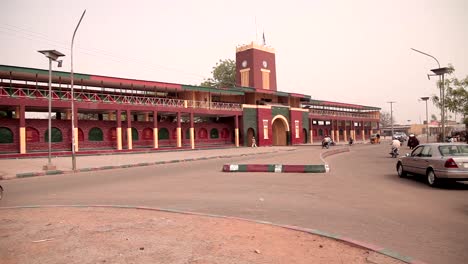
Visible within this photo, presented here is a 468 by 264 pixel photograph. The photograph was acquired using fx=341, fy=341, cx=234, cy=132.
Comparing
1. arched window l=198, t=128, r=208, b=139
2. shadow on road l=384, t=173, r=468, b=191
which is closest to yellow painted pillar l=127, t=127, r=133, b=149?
arched window l=198, t=128, r=208, b=139

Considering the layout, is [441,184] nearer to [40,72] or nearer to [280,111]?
[40,72]

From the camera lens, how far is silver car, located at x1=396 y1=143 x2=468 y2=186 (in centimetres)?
1012

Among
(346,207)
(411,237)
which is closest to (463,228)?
(411,237)

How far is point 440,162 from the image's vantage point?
10461mm

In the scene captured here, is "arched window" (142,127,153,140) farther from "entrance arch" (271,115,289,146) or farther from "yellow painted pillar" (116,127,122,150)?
"entrance arch" (271,115,289,146)

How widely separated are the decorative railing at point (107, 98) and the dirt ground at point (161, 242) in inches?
930

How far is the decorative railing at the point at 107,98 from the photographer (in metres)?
27.1

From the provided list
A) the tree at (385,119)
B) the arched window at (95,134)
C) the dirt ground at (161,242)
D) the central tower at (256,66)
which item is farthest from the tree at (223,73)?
the tree at (385,119)

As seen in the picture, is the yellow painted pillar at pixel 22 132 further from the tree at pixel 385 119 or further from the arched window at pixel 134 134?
the tree at pixel 385 119

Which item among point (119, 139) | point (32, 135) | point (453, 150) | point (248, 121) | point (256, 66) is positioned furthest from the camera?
point (256, 66)

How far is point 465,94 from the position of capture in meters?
29.4

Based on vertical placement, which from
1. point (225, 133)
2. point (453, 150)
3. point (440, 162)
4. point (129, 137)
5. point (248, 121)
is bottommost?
point (440, 162)

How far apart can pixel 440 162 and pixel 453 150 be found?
82cm

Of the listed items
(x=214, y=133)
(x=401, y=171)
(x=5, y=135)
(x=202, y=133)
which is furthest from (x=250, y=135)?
(x=401, y=171)
